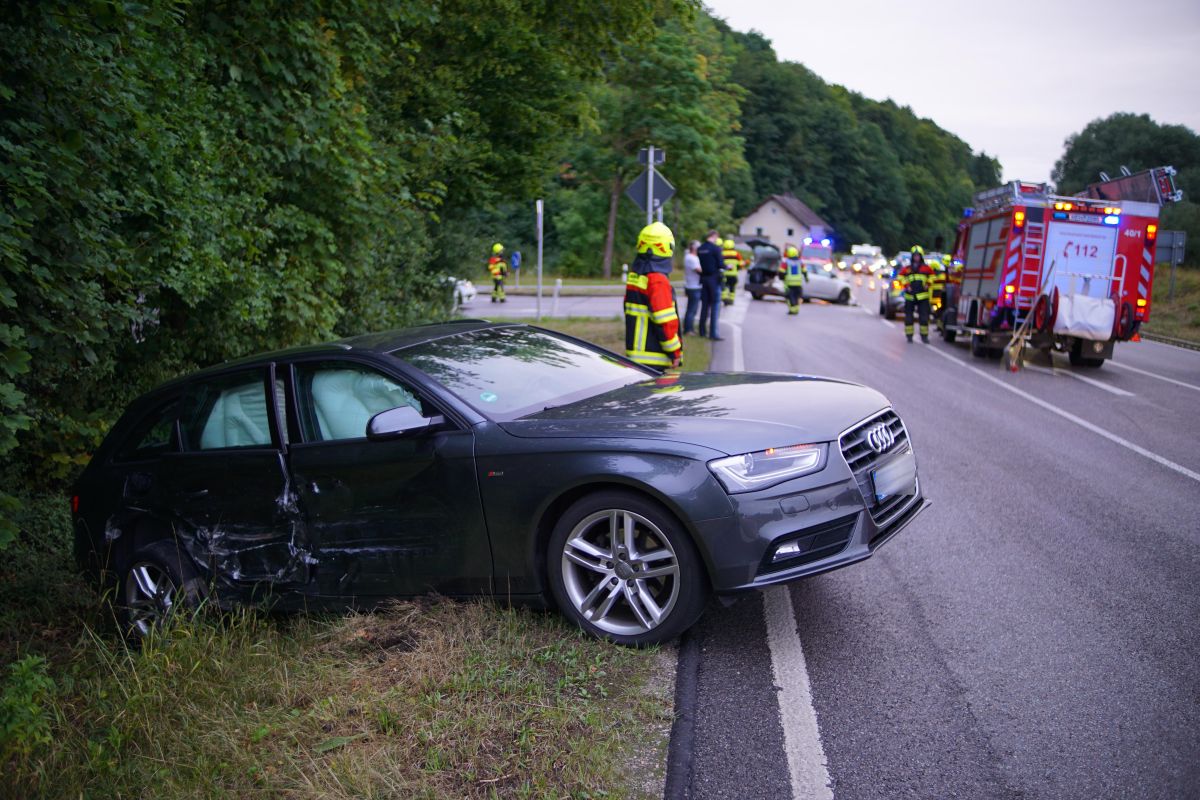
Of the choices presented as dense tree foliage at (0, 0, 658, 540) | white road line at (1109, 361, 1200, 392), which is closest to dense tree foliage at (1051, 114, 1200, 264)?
white road line at (1109, 361, 1200, 392)

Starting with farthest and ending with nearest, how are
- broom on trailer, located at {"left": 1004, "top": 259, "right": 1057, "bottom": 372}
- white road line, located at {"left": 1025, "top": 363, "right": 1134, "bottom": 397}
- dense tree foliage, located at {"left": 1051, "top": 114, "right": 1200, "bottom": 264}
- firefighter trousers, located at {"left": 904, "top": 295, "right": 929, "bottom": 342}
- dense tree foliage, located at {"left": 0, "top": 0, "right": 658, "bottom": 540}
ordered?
dense tree foliage, located at {"left": 1051, "top": 114, "right": 1200, "bottom": 264}
firefighter trousers, located at {"left": 904, "top": 295, "right": 929, "bottom": 342}
broom on trailer, located at {"left": 1004, "top": 259, "right": 1057, "bottom": 372}
white road line, located at {"left": 1025, "top": 363, "right": 1134, "bottom": 397}
dense tree foliage, located at {"left": 0, "top": 0, "right": 658, "bottom": 540}

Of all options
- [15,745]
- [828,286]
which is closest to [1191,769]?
[15,745]

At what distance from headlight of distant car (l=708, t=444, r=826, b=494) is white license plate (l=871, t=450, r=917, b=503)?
1.37 ft

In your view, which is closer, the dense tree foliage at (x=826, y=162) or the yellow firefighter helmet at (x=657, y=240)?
the yellow firefighter helmet at (x=657, y=240)

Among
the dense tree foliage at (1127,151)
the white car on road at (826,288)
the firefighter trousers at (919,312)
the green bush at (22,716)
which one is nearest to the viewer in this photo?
the green bush at (22,716)

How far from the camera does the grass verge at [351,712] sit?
346 cm

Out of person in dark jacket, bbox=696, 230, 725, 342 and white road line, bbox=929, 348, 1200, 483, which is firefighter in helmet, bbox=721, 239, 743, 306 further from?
white road line, bbox=929, 348, 1200, 483

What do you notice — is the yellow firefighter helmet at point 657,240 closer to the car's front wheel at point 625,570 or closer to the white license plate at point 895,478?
the white license plate at point 895,478

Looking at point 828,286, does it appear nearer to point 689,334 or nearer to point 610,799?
point 689,334

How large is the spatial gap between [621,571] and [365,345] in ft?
6.08

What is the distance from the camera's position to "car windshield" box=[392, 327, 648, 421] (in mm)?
4926

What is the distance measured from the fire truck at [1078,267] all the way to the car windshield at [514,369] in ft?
40.1

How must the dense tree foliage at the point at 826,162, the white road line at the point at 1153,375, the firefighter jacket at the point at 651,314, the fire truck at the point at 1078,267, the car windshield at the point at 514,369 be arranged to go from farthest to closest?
1. the dense tree foliage at the point at 826,162
2. the fire truck at the point at 1078,267
3. the white road line at the point at 1153,375
4. the firefighter jacket at the point at 651,314
5. the car windshield at the point at 514,369

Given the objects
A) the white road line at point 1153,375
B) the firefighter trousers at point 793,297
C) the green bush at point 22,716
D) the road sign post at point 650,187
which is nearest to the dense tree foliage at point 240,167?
the green bush at point 22,716
